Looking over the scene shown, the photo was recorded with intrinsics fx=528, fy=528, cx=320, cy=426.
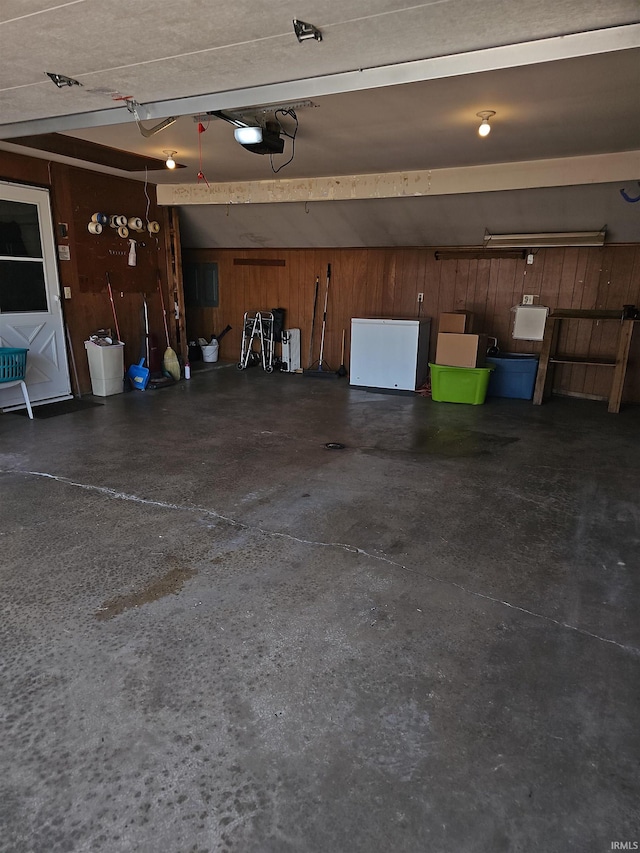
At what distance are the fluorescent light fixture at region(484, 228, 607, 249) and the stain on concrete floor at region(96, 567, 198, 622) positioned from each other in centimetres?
581

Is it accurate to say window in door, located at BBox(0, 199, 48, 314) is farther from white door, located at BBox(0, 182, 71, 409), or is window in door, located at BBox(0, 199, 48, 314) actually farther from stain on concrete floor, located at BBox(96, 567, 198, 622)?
stain on concrete floor, located at BBox(96, 567, 198, 622)

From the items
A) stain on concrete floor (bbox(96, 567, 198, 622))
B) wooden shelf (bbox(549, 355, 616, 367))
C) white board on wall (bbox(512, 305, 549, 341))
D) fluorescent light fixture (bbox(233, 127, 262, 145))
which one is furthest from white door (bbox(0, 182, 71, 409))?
wooden shelf (bbox(549, 355, 616, 367))

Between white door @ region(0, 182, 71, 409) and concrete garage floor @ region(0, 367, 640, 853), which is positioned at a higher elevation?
white door @ region(0, 182, 71, 409)

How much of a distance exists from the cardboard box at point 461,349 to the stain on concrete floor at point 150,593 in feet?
14.8

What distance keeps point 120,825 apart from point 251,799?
13.8 inches

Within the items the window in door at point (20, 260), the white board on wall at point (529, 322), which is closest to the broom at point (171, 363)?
the window in door at point (20, 260)

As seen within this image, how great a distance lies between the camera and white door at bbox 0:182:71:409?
5512 mm

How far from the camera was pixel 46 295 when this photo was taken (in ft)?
19.5

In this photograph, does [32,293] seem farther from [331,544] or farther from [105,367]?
[331,544]

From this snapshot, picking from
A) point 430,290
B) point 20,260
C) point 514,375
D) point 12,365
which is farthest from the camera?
point 430,290

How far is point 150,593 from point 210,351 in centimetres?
676

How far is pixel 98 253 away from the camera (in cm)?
648

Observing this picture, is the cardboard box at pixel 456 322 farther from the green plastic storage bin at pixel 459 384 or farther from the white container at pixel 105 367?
the white container at pixel 105 367

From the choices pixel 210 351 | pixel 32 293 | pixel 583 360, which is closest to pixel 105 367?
pixel 32 293
